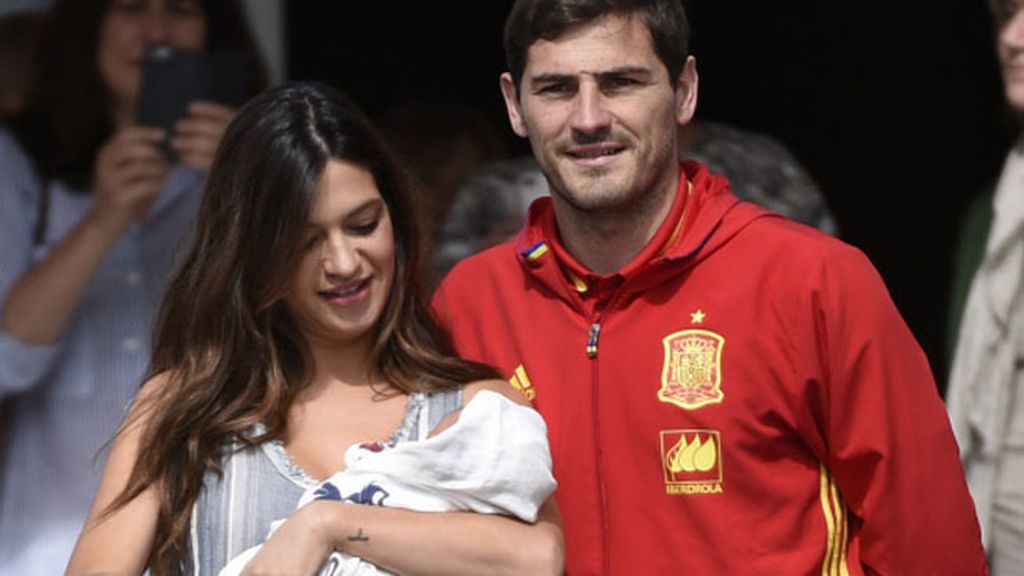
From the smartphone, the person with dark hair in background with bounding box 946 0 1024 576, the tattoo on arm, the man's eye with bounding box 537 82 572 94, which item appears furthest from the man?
the smartphone

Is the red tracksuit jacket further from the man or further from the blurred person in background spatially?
the blurred person in background

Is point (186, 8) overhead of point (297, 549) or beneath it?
overhead

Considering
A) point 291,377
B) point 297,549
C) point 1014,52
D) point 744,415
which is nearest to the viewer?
point 297,549

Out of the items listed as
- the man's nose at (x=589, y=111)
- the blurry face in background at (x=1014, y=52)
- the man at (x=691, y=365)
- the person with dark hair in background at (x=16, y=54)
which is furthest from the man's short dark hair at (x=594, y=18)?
the person with dark hair in background at (x=16, y=54)

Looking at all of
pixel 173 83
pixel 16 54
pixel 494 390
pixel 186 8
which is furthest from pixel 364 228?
pixel 16 54

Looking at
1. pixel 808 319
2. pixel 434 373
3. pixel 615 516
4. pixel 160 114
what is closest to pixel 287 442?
pixel 434 373

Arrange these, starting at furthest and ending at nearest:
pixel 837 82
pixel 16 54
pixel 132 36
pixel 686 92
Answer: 1. pixel 837 82
2. pixel 16 54
3. pixel 132 36
4. pixel 686 92

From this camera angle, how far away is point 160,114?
207 inches

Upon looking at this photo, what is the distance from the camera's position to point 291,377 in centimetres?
410

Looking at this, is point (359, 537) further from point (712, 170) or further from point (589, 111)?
point (712, 170)

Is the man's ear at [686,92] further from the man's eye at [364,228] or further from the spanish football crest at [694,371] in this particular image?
the man's eye at [364,228]

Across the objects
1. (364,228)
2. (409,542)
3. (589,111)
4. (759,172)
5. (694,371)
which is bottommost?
(409,542)

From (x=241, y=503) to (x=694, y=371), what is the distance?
0.72 metres

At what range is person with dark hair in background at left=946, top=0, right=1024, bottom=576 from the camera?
510 centimetres
